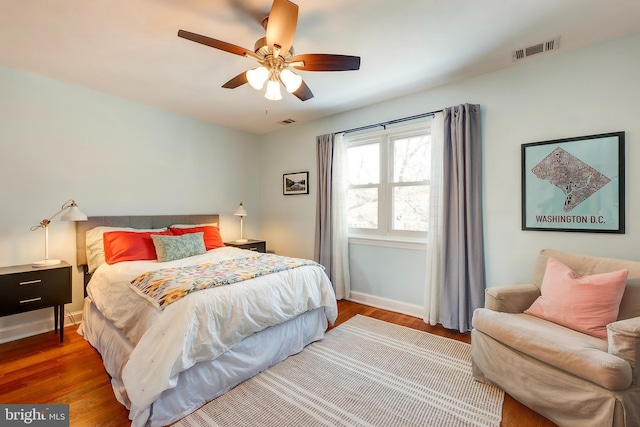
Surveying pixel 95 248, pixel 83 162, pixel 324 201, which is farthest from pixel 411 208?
pixel 83 162

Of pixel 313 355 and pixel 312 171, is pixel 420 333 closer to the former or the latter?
pixel 313 355

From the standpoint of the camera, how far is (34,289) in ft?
8.04

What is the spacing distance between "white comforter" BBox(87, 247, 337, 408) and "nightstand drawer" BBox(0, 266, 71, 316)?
221 mm

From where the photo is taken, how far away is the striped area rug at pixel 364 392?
1.66 m

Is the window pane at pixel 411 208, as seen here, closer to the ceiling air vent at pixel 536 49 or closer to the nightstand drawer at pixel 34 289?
the ceiling air vent at pixel 536 49

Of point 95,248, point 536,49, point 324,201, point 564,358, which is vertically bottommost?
point 564,358

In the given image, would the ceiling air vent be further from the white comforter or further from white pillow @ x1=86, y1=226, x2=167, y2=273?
white pillow @ x1=86, y1=226, x2=167, y2=273

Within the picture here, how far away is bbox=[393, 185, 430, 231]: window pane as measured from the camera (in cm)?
323

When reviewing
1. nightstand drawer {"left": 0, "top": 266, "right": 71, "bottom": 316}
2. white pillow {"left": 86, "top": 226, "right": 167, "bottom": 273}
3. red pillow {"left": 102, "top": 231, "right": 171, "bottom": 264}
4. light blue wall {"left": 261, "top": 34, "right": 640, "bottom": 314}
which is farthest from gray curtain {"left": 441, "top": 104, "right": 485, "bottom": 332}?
nightstand drawer {"left": 0, "top": 266, "right": 71, "bottom": 316}

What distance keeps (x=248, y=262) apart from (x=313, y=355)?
102 centimetres

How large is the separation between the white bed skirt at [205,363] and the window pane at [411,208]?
1.47 metres

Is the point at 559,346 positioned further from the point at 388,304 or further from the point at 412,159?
the point at 412,159

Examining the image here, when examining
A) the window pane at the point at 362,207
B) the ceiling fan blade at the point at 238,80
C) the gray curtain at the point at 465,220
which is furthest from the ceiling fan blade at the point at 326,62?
the window pane at the point at 362,207

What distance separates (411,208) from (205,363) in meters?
2.60
